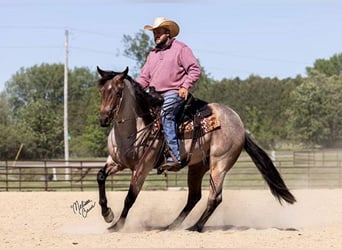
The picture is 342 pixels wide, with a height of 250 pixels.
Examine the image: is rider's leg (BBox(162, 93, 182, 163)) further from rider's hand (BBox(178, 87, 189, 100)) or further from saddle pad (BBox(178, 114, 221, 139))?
saddle pad (BBox(178, 114, 221, 139))

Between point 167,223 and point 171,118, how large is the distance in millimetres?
1963

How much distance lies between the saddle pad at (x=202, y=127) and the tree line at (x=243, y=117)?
1013 inches

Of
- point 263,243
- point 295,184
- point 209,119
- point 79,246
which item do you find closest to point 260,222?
point 209,119

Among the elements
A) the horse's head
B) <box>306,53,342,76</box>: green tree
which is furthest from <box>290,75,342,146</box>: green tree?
the horse's head

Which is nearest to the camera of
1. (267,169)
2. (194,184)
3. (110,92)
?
(110,92)

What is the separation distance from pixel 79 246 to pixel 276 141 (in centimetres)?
4570

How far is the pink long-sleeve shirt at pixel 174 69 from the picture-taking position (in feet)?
26.8

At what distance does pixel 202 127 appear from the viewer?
8.38 m

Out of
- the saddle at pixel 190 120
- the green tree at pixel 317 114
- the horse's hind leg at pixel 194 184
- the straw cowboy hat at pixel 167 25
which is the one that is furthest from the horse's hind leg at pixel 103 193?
the green tree at pixel 317 114

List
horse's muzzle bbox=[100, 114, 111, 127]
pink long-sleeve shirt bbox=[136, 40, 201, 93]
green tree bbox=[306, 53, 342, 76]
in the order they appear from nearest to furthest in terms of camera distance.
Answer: horse's muzzle bbox=[100, 114, 111, 127], pink long-sleeve shirt bbox=[136, 40, 201, 93], green tree bbox=[306, 53, 342, 76]

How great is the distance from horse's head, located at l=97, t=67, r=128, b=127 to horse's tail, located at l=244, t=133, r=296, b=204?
205 cm

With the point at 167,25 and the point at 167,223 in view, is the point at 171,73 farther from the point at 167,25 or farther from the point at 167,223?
the point at 167,223

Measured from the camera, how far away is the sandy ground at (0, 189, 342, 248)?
23.0 ft

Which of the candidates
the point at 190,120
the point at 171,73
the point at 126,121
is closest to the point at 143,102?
the point at 126,121
